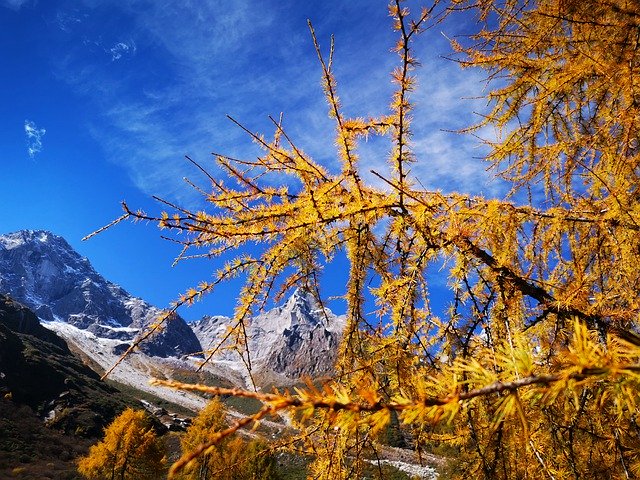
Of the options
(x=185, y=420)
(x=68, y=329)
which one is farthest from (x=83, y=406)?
(x=68, y=329)

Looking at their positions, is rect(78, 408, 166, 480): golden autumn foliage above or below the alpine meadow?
below

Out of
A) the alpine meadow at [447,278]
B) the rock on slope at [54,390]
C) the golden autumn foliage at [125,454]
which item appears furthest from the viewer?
the rock on slope at [54,390]

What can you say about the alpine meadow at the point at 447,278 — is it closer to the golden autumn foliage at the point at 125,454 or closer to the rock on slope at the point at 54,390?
the golden autumn foliage at the point at 125,454

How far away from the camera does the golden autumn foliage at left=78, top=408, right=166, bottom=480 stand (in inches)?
1022

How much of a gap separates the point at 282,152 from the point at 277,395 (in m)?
1.25

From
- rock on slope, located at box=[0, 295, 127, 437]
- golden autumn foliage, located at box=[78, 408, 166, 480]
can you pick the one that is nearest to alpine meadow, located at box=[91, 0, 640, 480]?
golden autumn foliage, located at box=[78, 408, 166, 480]

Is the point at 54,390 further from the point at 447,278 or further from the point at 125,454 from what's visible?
the point at 447,278

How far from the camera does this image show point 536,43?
2.97 meters

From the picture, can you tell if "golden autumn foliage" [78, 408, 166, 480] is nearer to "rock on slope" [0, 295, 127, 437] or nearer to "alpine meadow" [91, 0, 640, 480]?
"alpine meadow" [91, 0, 640, 480]

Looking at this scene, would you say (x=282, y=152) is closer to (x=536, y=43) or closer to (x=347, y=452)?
(x=347, y=452)

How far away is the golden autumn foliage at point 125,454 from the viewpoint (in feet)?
85.2

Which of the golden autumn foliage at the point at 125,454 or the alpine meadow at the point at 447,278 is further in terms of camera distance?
the golden autumn foliage at the point at 125,454

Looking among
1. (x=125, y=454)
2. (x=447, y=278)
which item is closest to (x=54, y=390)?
(x=125, y=454)

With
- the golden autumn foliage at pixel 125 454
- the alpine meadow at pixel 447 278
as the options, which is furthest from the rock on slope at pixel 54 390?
the alpine meadow at pixel 447 278
